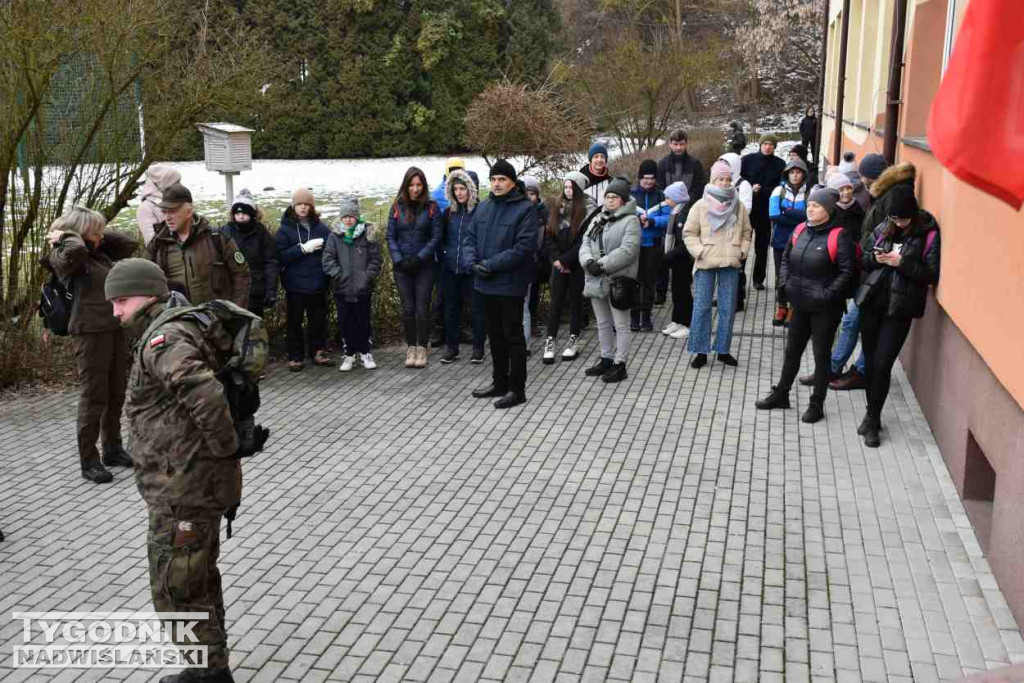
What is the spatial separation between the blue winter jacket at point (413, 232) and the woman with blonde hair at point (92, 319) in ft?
10.4

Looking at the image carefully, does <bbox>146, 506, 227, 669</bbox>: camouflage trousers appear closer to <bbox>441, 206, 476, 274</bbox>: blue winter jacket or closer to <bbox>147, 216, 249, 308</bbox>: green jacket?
<bbox>147, 216, 249, 308</bbox>: green jacket

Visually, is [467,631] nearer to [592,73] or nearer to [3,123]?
[3,123]

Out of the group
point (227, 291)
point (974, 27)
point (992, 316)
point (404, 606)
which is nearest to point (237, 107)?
point (227, 291)

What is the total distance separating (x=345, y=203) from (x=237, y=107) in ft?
7.95

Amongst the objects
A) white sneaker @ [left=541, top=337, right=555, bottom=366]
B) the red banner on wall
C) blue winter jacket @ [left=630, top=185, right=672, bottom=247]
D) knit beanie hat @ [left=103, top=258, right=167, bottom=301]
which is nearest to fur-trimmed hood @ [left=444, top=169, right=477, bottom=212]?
white sneaker @ [left=541, top=337, right=555, bottom=366]

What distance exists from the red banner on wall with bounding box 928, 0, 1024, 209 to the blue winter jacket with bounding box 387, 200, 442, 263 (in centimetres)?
788

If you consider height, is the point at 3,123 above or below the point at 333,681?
above

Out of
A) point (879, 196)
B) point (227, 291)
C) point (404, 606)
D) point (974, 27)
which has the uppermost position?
point (974, 27)

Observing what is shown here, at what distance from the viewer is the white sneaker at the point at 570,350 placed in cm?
1060

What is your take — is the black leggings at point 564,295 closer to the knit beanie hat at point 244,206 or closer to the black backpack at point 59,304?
the knit beanie hat at point 244,206

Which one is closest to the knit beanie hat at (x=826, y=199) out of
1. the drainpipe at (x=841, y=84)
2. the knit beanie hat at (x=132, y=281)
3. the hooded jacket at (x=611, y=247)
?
the hooded jacket at (x=611, y=247)

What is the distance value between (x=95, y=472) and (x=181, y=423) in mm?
3408

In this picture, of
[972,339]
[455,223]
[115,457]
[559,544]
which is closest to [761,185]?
[455,223]

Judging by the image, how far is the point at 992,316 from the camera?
589cm
